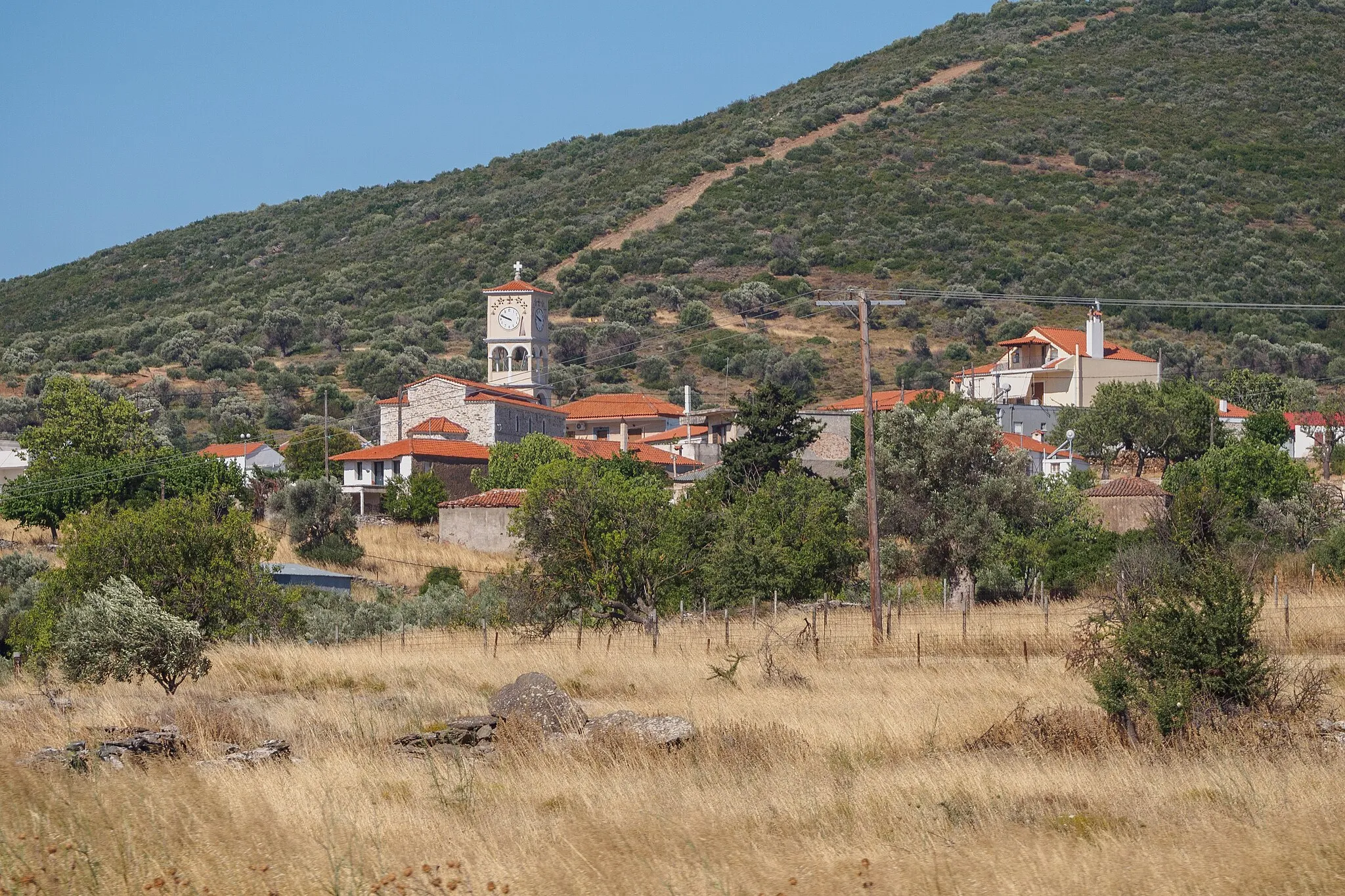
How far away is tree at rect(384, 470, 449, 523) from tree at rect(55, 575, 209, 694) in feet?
135

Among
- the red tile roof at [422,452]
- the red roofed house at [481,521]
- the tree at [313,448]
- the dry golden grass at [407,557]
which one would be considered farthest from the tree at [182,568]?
the tree at [313,448]

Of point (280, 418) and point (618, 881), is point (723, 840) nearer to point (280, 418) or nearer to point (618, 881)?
point (618, 881)

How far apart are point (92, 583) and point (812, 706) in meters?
18.9

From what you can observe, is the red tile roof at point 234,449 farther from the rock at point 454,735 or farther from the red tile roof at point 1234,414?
the rock at point 454,735

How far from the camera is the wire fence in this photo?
25859 mm

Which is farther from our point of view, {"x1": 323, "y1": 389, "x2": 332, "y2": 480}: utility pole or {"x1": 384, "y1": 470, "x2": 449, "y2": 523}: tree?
{"x1": 323, "y1": 389, "x2": 332, "y2": 480}: utility pole

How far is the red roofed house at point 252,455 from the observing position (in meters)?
79.0

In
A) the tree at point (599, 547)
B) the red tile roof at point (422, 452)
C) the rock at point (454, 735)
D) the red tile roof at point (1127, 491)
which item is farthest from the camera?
the red tile roof at point (422, 452)

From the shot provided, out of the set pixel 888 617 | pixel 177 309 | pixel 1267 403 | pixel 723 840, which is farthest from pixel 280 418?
pixel 723 840

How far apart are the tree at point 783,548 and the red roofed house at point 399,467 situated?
31107 mm

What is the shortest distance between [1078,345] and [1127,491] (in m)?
31.5

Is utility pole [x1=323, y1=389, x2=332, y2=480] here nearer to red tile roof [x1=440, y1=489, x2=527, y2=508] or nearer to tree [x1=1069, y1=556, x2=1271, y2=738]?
red tile roof [x1=440, y1=489, x2=527, y2=508]

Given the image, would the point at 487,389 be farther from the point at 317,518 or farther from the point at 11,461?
the point at 11,461

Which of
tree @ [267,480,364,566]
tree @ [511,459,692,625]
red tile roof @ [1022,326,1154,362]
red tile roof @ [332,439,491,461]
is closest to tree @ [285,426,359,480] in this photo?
red tile roof @ [332,439,491,461]
